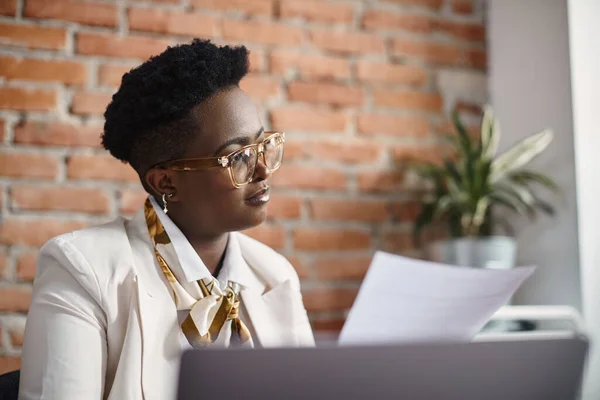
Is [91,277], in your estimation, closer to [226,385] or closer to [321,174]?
[226,385]

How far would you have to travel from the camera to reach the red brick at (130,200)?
183cm

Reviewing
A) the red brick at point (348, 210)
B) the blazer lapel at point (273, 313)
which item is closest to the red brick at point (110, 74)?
the red brick at point (348, 210)

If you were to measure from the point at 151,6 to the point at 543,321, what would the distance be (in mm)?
1689

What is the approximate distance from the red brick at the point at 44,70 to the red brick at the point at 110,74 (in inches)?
1.8

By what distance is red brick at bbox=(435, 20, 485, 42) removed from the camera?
2.29 m

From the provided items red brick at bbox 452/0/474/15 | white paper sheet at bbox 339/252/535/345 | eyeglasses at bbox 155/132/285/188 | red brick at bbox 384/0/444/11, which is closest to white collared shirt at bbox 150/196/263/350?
eyeglasses at bbox 155/132/285/188

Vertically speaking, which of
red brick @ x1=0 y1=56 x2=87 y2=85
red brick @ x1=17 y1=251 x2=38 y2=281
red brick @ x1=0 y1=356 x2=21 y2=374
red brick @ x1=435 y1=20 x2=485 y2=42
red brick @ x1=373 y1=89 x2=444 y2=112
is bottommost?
red brick @ x1=0 y1=356 x2=21 y2=374

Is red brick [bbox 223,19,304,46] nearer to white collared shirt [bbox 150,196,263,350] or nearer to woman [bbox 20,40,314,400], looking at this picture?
woman [bbox 20,40,314,400]

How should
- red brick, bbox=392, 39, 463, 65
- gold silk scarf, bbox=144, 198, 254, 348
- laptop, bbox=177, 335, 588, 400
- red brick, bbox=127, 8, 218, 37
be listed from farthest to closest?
red brick, bbox=392, 39, 463, 65 → red brick, bbox=127, 8, 218, 37 → gold silk scarf, bbox=144, 198, 254, 348 → laptop, bbox=177, 335, 588, 400

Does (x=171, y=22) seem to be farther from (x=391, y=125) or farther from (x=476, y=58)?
(x=476, y=58)

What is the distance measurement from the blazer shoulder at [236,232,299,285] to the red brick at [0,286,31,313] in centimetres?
79

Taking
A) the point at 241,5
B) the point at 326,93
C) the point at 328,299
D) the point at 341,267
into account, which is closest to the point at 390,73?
the point at 326,93

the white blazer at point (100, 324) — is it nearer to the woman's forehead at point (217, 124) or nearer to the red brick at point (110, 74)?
the woman's forehead at point (217, 124)

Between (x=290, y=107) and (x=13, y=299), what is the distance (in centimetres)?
105
